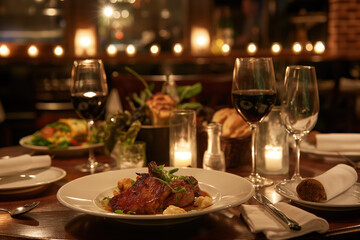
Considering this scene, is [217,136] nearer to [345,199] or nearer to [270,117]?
[270,117]

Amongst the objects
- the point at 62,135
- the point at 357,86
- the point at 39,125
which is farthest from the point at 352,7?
the point at 62,135

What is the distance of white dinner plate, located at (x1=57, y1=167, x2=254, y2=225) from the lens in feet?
2.77

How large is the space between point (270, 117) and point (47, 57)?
479cm

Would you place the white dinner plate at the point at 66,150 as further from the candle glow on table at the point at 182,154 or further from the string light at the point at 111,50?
the string light at the point at 111,50

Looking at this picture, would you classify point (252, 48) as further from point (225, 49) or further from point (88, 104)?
point (88, 104)

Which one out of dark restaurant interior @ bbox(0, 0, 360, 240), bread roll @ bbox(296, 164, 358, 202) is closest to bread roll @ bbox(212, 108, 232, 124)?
dark restaurant interior @ bbox(0, 0, 360, 240)

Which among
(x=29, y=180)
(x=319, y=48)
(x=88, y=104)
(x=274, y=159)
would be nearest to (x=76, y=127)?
(x=88, y=104)

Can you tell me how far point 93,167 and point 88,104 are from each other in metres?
0.20

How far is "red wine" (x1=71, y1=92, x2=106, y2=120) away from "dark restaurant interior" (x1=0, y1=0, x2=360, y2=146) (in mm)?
4283

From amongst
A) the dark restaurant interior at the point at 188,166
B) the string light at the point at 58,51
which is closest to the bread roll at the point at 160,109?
the dark restaurant interior at the point at 188,166

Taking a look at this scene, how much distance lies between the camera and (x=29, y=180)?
3.93 ft

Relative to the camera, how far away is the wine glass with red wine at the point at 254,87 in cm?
118

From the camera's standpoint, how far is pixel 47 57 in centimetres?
572

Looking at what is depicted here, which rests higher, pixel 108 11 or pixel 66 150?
pixel 108 11
